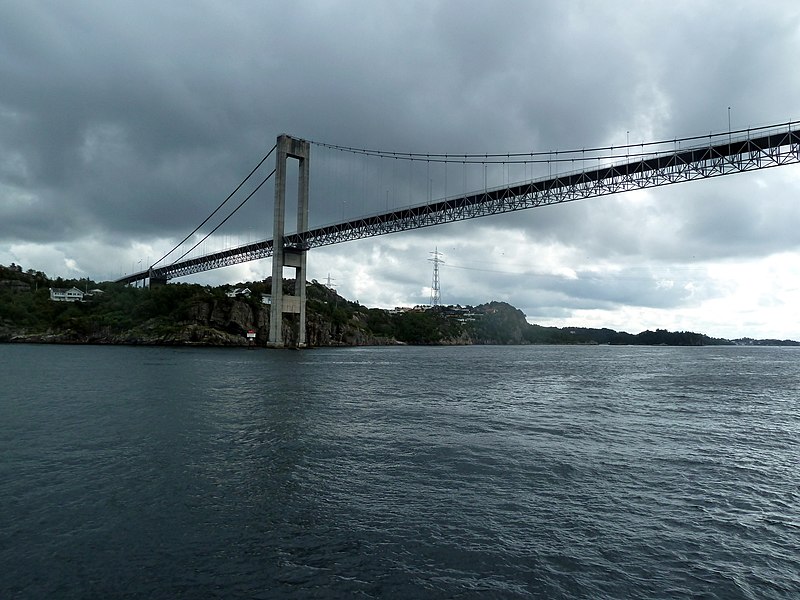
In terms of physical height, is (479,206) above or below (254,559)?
above

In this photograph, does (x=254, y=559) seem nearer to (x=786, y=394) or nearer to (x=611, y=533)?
(x=611, y=533)

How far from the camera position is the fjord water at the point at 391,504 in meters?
7.17

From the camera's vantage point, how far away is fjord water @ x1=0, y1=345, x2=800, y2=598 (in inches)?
282

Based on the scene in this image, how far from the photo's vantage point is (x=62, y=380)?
106 ft

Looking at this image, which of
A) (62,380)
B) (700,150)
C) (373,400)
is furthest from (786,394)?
(62,380)

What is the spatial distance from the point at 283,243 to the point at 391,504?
74.4 meters

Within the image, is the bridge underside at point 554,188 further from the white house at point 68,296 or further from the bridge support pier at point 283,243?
the white house at point 68,296

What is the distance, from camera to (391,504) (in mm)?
10000

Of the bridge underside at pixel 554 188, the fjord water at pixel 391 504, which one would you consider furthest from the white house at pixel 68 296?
the fjord water at pixel 391 504

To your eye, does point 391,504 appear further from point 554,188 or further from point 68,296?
point 68,296

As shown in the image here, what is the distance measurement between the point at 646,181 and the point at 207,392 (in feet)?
144

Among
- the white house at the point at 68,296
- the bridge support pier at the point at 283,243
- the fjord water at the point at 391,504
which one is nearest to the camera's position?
the fjord water at the point at 391,504

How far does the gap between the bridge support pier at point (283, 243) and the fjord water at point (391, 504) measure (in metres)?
58.4

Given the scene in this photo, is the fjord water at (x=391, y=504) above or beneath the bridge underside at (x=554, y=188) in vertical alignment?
beneath
